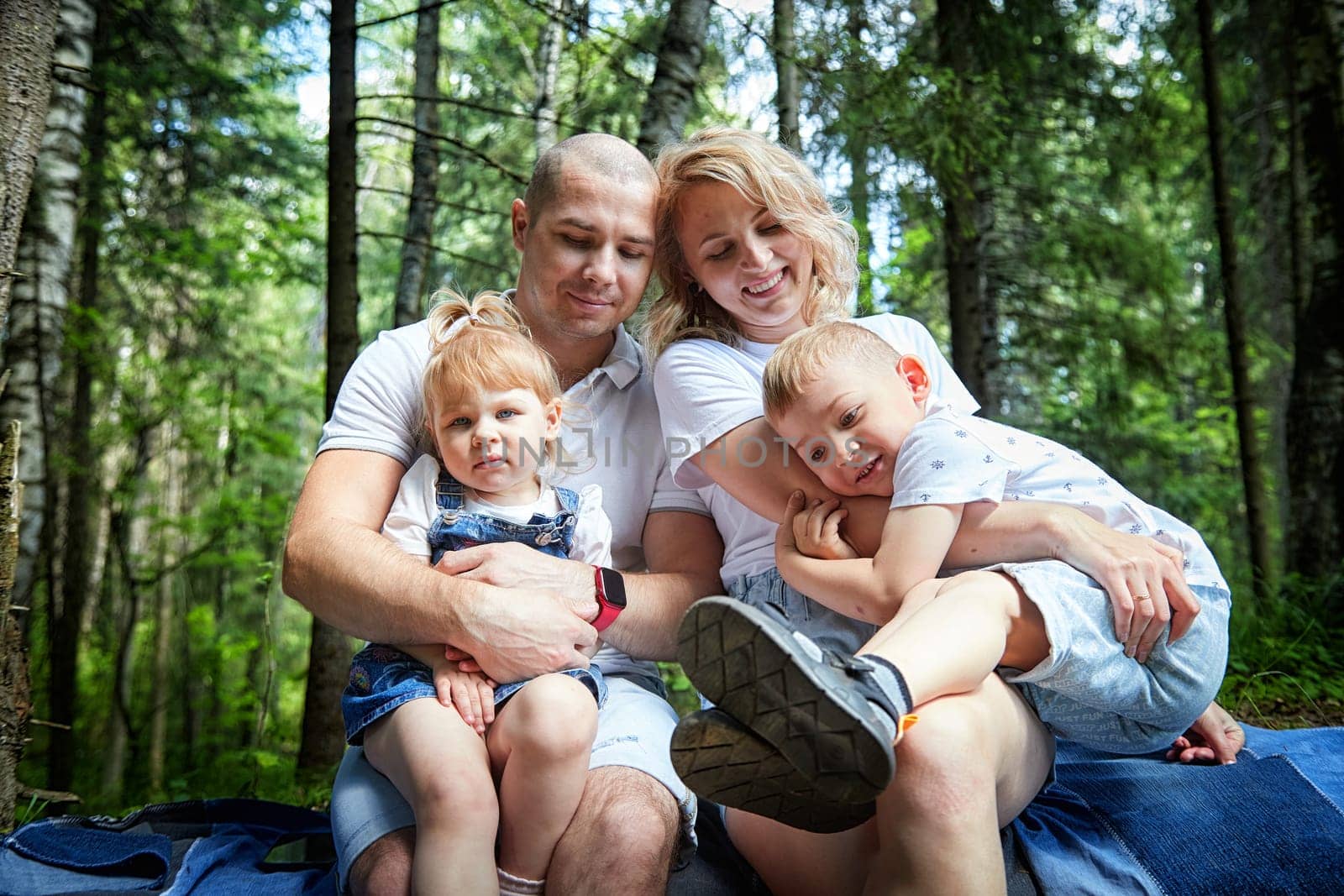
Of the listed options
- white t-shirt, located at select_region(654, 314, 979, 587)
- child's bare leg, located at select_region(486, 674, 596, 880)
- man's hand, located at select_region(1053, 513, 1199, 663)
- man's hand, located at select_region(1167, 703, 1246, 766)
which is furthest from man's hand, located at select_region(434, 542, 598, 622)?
man's hand, located at select_region(1167, 703, 1246, 766)

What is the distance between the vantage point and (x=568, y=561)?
2.17 meters

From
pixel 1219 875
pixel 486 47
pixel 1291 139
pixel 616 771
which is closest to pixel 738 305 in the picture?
pixel 616 771

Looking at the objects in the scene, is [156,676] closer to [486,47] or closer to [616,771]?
[486,47]

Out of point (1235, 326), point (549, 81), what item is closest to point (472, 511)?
point (1235, 326)

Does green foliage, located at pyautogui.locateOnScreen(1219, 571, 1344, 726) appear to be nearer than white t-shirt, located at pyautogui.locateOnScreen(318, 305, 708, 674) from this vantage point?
No

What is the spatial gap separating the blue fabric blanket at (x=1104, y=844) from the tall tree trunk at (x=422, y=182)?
348cm

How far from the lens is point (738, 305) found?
246cm

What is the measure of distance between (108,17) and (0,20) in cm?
479

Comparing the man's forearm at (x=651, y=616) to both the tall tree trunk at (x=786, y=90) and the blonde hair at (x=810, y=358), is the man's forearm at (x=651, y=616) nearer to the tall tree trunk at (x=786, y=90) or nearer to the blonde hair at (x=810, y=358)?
the blonde hair at (x=810, y=358)

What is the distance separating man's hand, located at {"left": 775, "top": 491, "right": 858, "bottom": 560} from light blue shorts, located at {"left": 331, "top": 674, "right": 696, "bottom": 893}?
49cm

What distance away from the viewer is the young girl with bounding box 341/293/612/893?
174 centimetres

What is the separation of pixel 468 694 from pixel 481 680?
4 centimetres

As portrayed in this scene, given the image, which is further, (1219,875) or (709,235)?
(709,235)

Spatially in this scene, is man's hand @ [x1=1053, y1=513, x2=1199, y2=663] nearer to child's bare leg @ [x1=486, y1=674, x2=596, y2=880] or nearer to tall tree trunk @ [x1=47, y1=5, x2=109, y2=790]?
child's bare leg @ [x1=486, y1=674, x2=596, y2=880]
